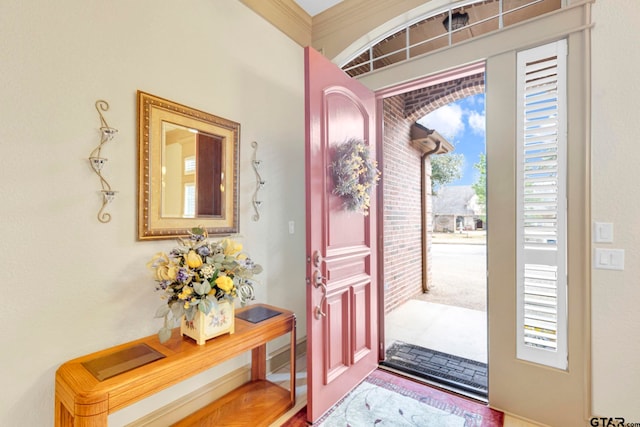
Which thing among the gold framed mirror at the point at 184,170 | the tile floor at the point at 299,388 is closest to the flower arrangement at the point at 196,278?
the gold framed mirror at the point at 184,170

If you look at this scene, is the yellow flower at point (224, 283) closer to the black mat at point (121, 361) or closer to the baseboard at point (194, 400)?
the black mat at point (121, 361)

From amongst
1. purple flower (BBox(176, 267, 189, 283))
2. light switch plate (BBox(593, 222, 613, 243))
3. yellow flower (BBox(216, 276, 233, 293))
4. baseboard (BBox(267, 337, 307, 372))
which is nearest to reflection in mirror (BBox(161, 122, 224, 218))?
purple flower (BBox(176, 267, 189, 283))

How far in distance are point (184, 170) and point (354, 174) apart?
112 cm

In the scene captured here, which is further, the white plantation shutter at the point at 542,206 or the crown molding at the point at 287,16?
the crown molding at the point at 287,16

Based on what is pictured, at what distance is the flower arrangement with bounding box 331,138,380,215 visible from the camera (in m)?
2.02

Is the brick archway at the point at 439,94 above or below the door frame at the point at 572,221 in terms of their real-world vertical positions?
above

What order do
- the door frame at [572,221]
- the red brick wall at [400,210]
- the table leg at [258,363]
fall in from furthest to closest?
the red brick wall at [400,210], the table leg at [258,363], the door frame at [572,221]

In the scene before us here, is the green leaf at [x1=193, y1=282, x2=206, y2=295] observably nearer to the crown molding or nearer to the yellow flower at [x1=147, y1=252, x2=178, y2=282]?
the yellow flower at [x1=147, y1=252, x2=178, y2=282]

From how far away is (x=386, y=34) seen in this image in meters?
2.52

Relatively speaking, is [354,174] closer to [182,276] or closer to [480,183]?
[182,276]

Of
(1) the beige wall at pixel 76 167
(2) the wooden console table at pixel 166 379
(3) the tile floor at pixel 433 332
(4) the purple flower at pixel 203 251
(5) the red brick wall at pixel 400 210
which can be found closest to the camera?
(2) the wooden console table at pixel 166 379

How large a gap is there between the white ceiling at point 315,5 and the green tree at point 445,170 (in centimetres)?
526

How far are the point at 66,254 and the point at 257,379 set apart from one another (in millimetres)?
1544

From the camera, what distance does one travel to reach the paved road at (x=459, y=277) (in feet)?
14.8
